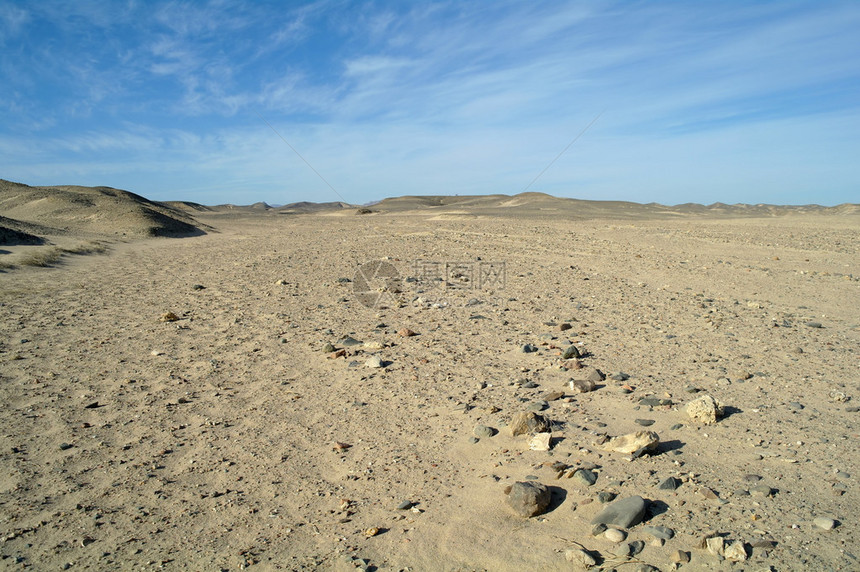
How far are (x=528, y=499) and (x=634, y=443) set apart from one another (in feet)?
3.02

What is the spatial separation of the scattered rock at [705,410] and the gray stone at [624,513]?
4.02 ft

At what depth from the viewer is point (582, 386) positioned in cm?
440

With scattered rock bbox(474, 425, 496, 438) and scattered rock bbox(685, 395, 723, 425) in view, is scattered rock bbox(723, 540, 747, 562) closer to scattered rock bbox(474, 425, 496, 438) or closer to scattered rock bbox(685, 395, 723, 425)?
scattered rock bbox(685, 395, 723, 425)

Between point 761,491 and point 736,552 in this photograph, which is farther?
point 761,491

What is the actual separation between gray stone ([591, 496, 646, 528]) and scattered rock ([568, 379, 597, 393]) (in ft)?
5.18

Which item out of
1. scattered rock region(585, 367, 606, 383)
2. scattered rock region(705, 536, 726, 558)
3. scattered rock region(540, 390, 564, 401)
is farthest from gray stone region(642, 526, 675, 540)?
scattered rock region(585, 367, 606, 383)

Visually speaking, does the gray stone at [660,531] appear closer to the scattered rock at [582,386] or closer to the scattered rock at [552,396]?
the scattered rock at [552,396]

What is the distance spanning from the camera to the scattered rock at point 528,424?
3693mm

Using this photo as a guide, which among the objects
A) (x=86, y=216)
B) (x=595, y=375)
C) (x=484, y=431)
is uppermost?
(x=86, y=216)

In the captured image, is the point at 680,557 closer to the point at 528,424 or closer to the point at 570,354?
the point at 528,424

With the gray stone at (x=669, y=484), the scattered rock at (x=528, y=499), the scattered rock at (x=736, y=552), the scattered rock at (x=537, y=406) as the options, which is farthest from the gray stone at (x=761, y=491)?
the scattered rock at (x=537, y=406)

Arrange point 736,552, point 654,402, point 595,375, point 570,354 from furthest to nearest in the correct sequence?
point 570,354 < point 595,375 < point 654,402 < point 736,552

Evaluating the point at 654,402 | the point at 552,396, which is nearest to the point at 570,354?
the point at 552,396

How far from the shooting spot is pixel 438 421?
3.99 m
